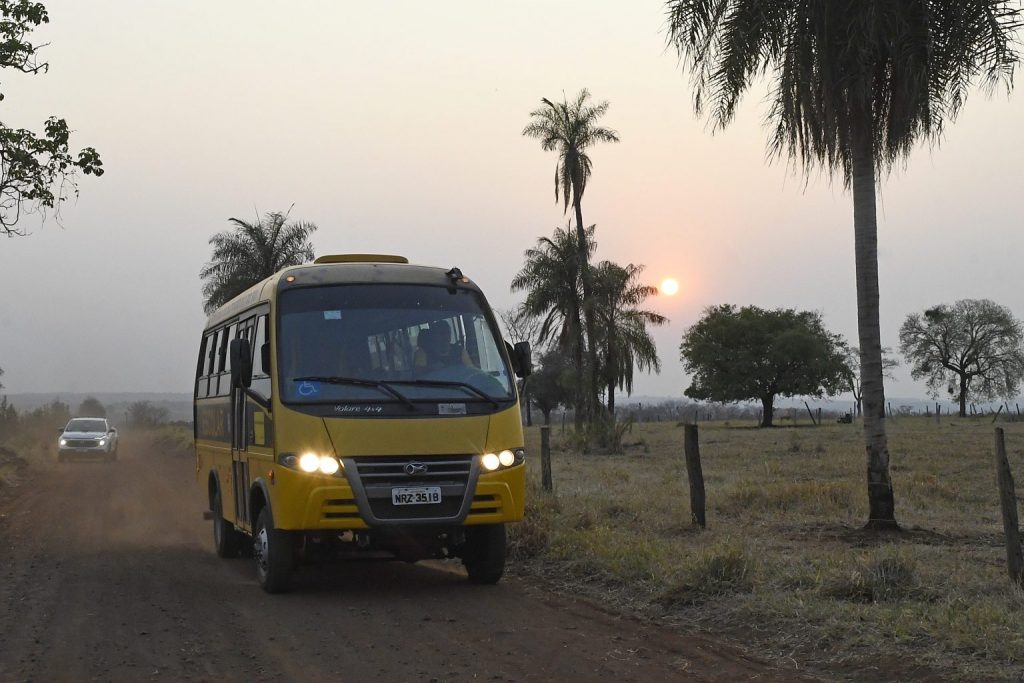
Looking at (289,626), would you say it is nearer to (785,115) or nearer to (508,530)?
(508,530)

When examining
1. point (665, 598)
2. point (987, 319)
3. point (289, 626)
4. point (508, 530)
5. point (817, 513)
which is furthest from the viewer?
point (987, 319)

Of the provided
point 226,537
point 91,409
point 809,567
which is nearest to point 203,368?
point 226,537

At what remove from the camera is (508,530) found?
12.6 m

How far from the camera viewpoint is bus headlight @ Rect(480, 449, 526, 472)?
9641 mm

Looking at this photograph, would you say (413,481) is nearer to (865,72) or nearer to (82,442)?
(865,72)

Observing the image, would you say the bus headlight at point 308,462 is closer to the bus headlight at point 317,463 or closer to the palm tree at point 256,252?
the bus headlight at point 317,463

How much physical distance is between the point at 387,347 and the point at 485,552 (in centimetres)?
217

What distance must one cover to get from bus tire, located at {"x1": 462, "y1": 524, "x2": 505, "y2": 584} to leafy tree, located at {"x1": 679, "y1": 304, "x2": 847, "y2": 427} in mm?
59878

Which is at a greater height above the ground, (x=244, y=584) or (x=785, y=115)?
(x=785, y=115)

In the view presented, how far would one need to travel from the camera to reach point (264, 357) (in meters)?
10.0

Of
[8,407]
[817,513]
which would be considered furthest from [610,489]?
[8,407]

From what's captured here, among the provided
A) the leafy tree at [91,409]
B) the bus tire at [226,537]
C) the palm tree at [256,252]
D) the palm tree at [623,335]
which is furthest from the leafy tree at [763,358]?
the leafy tree at [91,409]

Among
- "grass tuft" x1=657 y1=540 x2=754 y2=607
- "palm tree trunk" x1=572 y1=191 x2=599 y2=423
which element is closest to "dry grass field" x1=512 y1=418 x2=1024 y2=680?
"grass tuft" x1=657 y1=540 x2=754 y2=607

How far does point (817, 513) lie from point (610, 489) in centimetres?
465
